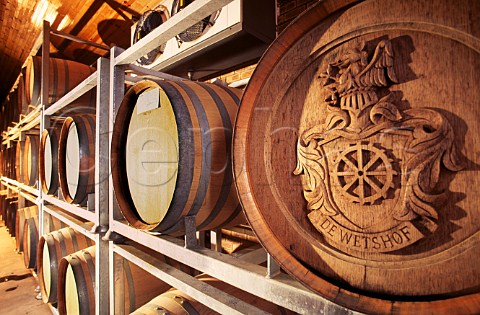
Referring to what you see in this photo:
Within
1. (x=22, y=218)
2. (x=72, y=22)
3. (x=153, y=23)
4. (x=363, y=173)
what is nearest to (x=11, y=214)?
(x=22, y=218)

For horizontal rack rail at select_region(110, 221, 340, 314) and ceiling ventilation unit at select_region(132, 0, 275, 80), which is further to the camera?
ceiling ventilation unit at select_region(132, 0, 275, 80)

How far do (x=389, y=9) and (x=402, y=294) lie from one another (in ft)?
2.07

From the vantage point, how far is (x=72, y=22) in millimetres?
4469

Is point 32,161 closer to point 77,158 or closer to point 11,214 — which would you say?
point 77,158

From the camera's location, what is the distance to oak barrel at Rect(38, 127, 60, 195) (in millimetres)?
2670

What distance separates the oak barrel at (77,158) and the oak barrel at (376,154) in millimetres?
1747

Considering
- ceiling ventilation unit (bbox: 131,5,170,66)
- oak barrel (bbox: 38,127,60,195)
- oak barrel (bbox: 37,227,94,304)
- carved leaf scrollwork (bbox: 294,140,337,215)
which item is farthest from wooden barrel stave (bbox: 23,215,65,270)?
carved leaf scrollwork (bbox: 294,140,337,215)

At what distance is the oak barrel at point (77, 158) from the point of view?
6.59 feet

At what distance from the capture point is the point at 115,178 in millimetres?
1456

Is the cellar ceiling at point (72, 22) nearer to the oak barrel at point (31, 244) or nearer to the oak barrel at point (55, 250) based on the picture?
the oak barrel at point (31, 244)

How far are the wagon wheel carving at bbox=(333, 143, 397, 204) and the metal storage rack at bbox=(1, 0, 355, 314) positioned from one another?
12.2 inches

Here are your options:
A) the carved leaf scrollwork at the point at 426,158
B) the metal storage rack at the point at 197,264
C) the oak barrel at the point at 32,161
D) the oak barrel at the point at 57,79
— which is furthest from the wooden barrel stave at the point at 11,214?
the carved leaf scrollwork at the point at 426,158

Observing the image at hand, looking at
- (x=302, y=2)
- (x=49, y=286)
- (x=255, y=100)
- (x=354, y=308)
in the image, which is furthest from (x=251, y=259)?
(x=302, y=2)

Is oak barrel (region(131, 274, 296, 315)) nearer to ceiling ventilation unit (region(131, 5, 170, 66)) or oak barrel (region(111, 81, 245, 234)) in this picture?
oak barrel (region(111, 81, 245, 234))
